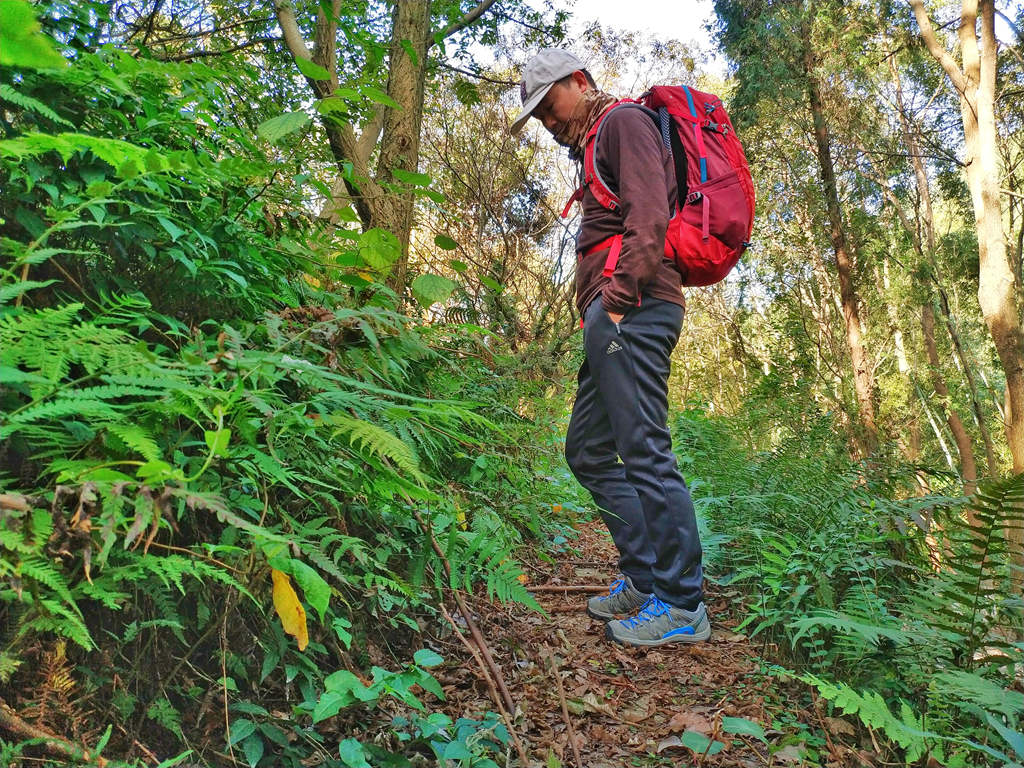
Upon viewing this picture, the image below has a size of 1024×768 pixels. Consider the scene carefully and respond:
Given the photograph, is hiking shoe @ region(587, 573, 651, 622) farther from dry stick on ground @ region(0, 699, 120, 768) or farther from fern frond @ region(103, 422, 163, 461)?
fern frond @ region(103, 422, 163, 461)

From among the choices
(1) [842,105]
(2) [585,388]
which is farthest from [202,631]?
(1) [842,105]

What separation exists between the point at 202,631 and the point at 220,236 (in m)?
1.08

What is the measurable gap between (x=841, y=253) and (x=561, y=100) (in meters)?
14.3

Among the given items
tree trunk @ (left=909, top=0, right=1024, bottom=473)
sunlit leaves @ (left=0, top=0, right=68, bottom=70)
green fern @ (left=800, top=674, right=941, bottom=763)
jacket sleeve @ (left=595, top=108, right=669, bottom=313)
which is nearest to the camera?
sunlit leaves @ (left=0, top=0, right=68, bottom=70)

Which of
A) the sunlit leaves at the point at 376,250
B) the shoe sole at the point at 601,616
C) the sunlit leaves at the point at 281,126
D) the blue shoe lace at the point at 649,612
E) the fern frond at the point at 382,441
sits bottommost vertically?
the shoe sole at the point at 601,616

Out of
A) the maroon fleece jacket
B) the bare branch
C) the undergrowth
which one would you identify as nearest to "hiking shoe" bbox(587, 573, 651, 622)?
the undergrowth

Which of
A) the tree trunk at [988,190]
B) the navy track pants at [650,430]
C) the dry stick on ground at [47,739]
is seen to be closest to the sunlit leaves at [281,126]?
the navy track pants at [650,430]

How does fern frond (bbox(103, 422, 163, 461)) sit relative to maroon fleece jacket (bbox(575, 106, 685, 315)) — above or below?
below

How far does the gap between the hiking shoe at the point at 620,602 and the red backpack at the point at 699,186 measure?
1.41 meters

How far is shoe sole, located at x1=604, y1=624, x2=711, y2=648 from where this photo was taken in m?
2.68

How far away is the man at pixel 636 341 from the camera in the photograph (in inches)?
105

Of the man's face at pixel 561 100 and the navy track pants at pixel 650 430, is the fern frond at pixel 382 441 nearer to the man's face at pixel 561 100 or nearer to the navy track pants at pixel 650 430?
the navy track pants at pixel 650 430

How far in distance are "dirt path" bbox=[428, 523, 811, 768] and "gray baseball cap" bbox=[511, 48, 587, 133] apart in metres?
2.21

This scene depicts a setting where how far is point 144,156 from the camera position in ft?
4.97
